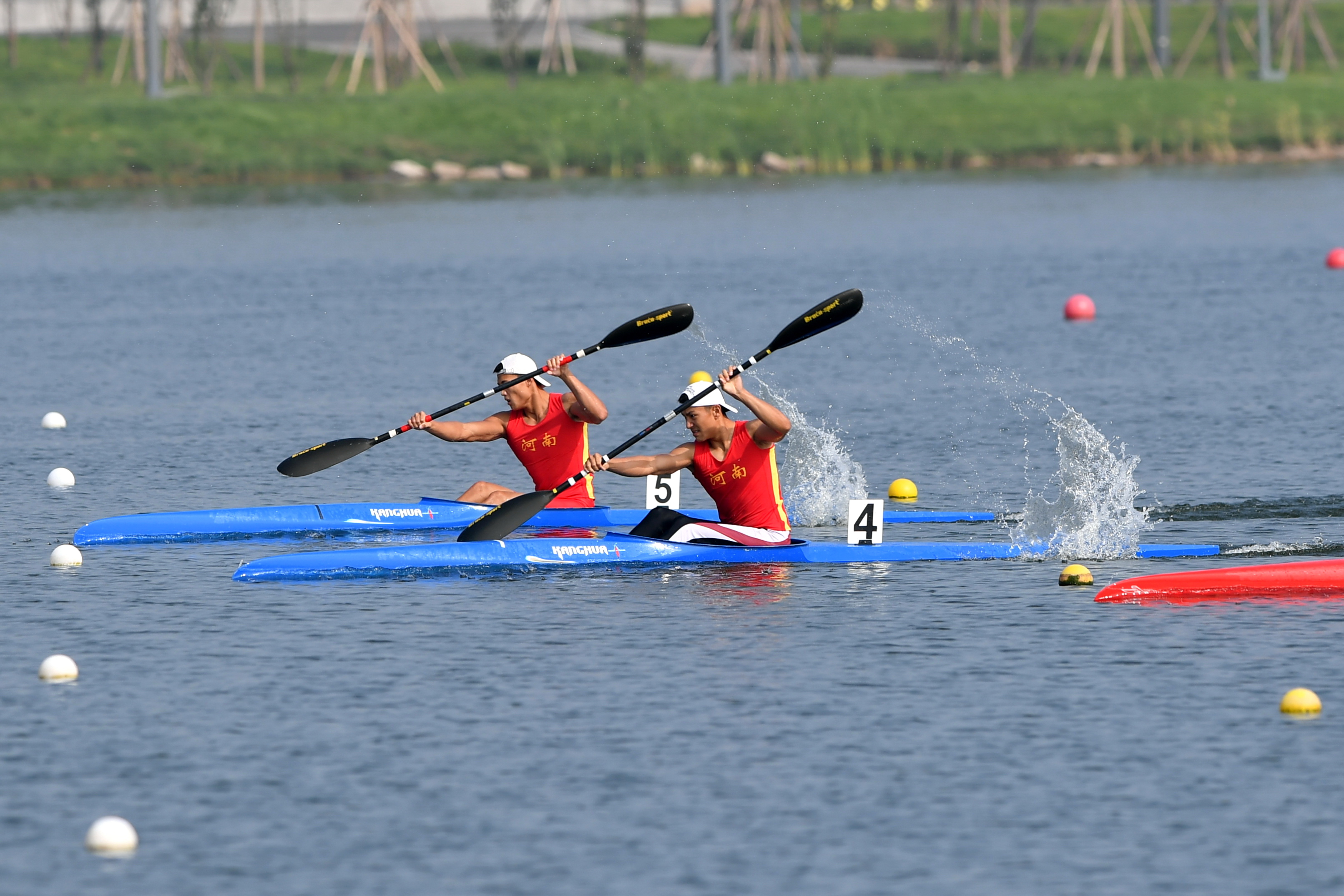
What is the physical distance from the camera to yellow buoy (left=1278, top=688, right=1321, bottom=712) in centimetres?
1234

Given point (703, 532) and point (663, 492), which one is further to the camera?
point (663, 492)

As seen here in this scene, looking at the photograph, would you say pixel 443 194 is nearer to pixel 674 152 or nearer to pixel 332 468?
pixel 674 152

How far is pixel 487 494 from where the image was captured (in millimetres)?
19062

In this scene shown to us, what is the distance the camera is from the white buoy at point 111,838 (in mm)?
10344

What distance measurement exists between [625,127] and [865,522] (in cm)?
5441

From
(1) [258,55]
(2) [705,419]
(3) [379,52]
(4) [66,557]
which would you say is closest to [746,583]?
(2) [705,419]

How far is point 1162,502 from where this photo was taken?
19.3 m

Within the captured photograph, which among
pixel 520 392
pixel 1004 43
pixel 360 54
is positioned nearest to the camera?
pixel 520 392

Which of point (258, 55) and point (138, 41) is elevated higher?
point (138, 41)

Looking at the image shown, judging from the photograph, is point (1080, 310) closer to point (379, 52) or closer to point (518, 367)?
point (518, 367)

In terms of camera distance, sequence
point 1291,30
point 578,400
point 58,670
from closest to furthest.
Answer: point 58,670
point 578,400
point 1291,30

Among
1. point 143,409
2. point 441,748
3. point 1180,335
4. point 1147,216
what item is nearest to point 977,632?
point 441,748

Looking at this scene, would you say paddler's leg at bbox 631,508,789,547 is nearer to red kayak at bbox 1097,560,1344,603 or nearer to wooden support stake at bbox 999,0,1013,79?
red kayak at bbox 1097,560,1344,603

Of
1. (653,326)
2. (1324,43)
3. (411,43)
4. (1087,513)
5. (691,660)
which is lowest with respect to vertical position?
(691,660)
